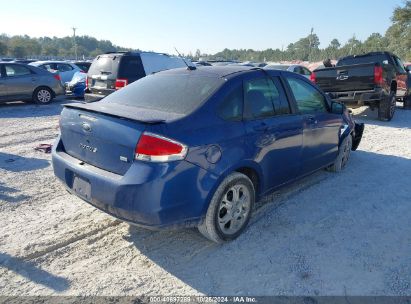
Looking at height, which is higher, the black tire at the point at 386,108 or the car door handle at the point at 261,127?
the car door handle at the point at 261,127

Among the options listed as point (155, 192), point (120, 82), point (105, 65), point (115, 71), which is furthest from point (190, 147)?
point (105, 65)

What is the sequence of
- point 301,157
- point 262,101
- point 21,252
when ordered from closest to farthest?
point 21,252
point 262,101
point 301,157

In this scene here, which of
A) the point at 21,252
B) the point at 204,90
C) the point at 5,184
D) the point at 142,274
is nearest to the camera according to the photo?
the point at 142,274

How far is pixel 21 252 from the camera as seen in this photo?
323 cm

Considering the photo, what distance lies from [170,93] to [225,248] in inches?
64.8

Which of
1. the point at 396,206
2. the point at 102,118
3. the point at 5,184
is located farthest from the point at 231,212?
the point at 5,184

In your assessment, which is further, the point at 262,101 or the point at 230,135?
the point at 262,101

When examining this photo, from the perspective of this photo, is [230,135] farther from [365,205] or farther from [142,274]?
[365,205]

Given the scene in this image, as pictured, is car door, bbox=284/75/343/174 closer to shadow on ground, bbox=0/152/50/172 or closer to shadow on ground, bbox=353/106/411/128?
shadow on ground, bbox=0/152/50/172

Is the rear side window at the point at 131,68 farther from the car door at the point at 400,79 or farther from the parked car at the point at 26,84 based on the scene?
the car door at the point at 400,79

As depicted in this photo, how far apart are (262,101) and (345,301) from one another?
2.05 meters

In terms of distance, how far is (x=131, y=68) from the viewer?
368 inches

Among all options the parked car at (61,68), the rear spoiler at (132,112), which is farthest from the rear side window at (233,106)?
the parked car at (61,68)

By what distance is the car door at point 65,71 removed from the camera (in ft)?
52.4
